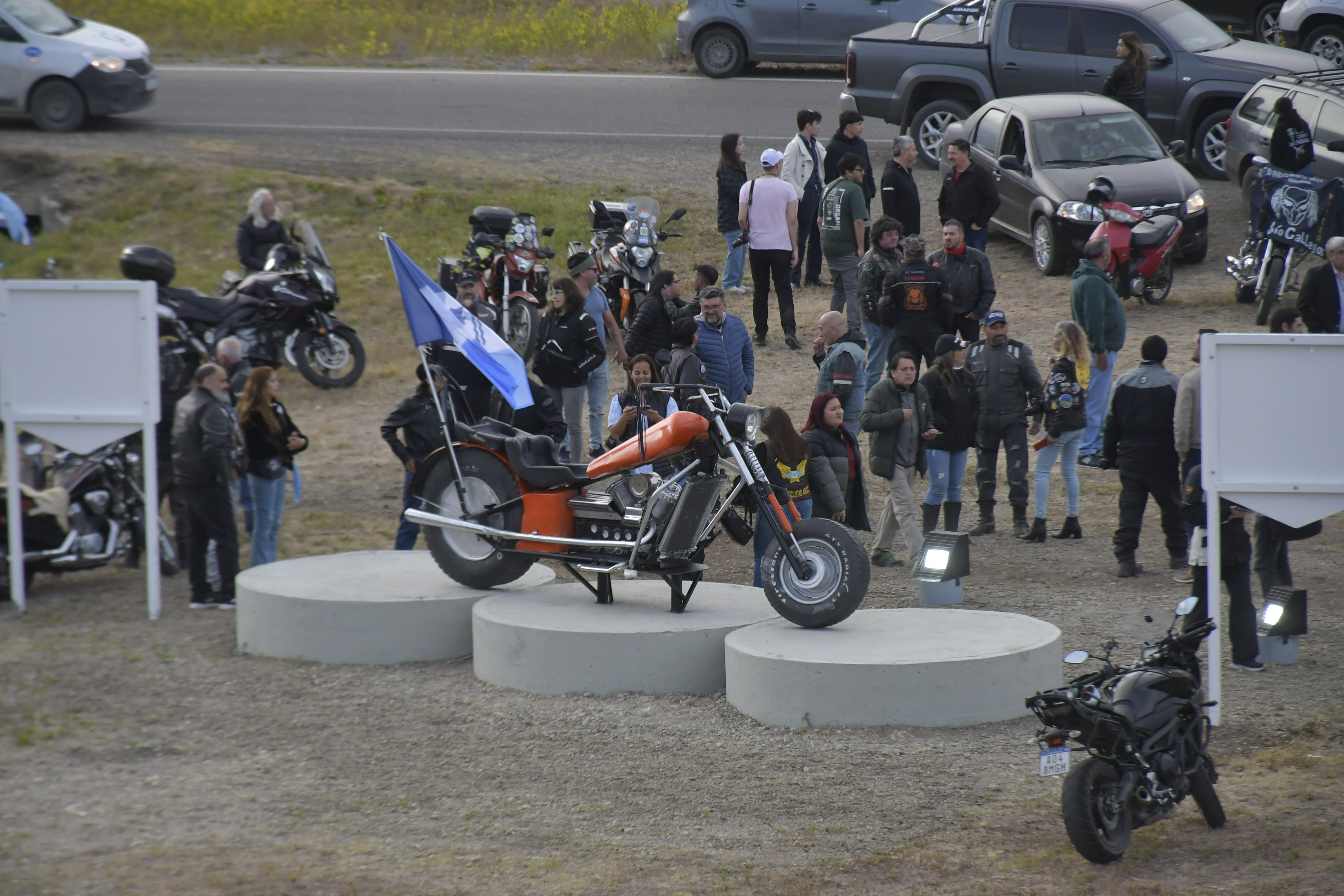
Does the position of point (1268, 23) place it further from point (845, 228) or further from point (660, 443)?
point (660, 443)

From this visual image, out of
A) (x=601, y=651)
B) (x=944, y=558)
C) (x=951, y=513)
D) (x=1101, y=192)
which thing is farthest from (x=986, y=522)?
(x=1101, y=192)

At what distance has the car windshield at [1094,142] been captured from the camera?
16.2 m

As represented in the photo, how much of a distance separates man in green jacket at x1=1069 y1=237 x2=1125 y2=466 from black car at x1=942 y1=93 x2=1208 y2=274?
12.3ft

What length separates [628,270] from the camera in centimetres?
1519

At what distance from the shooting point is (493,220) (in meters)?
15.2

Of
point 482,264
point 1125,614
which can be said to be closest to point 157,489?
point 482,264

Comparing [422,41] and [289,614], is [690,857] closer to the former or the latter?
[289,614]

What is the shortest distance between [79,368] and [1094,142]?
1169 centimetres

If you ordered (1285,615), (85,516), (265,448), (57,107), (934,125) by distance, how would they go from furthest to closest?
(57,107)
(934,125)
(85,516)
(265,448)
(1285,615)

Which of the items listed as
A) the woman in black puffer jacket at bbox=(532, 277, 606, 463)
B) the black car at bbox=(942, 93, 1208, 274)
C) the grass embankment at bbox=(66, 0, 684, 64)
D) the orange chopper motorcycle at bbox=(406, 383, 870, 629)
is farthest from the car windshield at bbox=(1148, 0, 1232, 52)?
the orange chopper motorcycle at bbox=(406, 383, 870, 629)

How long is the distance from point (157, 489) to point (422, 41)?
19.1m

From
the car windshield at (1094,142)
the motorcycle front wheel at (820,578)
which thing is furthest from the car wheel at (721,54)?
the motorcycle front wheel at (820,578)

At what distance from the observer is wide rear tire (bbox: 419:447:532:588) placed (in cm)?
863

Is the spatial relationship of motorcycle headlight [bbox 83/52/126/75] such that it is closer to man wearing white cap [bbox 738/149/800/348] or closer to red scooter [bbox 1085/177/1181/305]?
man wearing white cap [bbox 738/149/800/348]
